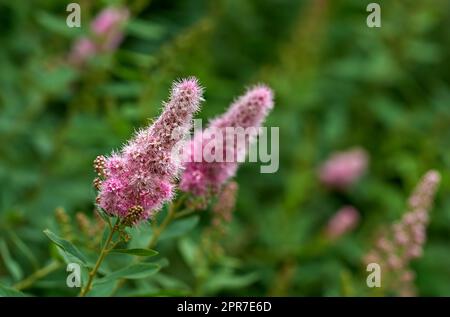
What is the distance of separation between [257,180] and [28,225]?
1683mm

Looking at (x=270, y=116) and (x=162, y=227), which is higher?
(x=270, y=116)

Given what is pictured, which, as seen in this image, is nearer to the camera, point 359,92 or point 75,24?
point 75,24

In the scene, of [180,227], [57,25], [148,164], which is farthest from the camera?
[57,25]

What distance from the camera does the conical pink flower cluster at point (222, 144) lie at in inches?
95.0

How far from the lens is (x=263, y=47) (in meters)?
5.56

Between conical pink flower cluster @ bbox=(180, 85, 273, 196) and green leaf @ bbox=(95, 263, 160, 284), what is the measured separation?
0.34m

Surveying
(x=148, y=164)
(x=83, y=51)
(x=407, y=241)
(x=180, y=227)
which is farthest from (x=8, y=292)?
(x=83, y=51)

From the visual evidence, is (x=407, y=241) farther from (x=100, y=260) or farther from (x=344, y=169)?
(x=344, y=169)

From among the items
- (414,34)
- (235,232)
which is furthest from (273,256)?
(414,34)

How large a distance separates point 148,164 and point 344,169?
302 centimetres

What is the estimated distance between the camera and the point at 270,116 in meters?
4.97

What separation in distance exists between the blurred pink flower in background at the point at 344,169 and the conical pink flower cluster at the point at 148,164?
2977 mm

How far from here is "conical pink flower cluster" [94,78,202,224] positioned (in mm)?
2023

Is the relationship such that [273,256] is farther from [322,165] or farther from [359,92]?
[359,92]
